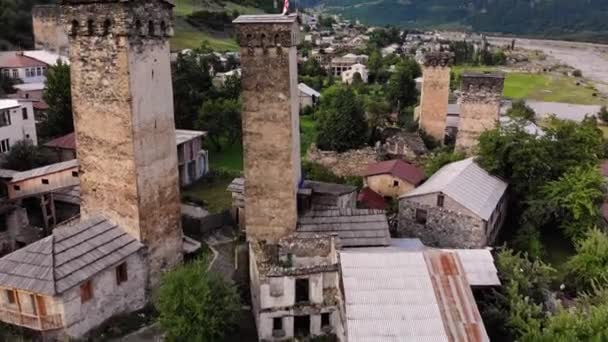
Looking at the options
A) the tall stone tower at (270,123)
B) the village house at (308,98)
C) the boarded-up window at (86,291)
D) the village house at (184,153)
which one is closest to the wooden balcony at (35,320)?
the boarded-up window at (86,291)

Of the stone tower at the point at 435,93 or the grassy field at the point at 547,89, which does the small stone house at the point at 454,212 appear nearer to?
the stone tower at the point at 435,93

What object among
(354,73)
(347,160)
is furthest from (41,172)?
(354,73)

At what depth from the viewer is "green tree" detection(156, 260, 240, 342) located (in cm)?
1752

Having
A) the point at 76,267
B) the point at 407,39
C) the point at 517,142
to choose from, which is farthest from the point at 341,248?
→ the point at 407,39

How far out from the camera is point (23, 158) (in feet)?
110

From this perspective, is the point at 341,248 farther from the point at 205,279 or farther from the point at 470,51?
the point at 470,51

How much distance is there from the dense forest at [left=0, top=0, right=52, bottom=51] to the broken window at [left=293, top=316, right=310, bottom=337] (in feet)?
181

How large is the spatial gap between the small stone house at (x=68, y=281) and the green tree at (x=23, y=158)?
15.8 metres

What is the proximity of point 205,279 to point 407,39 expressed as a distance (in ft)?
435

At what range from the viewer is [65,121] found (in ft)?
131

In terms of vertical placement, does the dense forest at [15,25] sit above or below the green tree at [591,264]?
above

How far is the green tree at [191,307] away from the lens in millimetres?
17516

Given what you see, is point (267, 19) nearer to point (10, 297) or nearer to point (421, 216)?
point (421, 216)

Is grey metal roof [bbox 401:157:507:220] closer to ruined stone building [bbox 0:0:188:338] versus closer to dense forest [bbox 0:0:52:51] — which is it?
ruined stone building [bbox 0:0:188:338]
